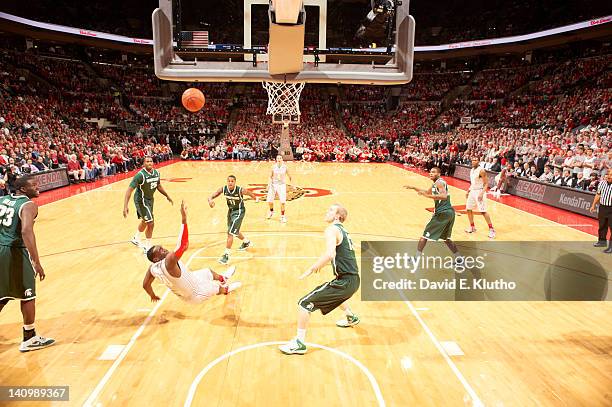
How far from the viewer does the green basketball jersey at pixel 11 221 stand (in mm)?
4805

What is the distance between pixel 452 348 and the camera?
206 inches

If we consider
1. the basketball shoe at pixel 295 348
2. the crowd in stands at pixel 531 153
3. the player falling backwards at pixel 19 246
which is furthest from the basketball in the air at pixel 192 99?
the crowd in stands at pixel 531 153

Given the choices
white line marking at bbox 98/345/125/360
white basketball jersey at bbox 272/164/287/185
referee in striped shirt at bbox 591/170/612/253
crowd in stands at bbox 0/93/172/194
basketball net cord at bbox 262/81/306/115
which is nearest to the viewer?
white line marking at bbox 98/345/125/360

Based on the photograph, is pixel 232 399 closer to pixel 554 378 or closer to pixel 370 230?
pixel 554 378

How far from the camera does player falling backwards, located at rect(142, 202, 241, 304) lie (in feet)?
17.2

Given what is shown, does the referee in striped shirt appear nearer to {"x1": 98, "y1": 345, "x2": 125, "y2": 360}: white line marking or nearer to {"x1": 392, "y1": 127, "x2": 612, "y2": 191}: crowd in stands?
{"x1": 392, "y1": 127, "x2": 612, "y2": 191}: crowd in stands

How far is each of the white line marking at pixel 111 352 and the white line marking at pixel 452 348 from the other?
3907 mm

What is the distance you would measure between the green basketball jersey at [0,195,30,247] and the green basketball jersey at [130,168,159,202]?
12.9 ft

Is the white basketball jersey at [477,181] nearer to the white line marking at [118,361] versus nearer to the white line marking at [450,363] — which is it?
the white line marking at [450,363]

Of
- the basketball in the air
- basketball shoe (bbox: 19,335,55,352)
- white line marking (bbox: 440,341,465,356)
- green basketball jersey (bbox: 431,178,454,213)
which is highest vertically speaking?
the basketball in the air

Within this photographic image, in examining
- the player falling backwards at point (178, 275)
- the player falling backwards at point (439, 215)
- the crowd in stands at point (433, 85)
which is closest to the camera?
the player falling backwards at point (178, 275)

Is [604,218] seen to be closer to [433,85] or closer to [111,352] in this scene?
[111,352]

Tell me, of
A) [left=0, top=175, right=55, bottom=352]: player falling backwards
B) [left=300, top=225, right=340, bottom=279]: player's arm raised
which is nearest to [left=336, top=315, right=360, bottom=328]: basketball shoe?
[left=300, top=225, right=340, bottom=279]: player's arm raised

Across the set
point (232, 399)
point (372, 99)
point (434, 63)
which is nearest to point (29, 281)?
point (232, 399)
